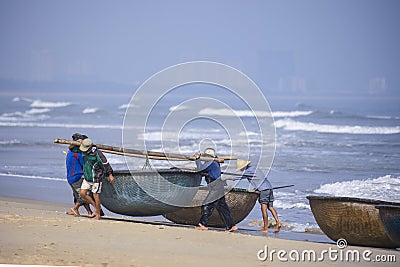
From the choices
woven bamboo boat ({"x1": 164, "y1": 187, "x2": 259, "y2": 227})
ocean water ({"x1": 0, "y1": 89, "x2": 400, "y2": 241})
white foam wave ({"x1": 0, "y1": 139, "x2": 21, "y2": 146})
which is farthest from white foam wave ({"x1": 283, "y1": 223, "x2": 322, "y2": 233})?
white foam wave ({"x1": 0, "y1": 139, "x2": 21, "y2": 146})

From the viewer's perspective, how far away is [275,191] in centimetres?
1467

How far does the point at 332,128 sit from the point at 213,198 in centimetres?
2803

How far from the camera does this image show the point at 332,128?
3747 centimetres

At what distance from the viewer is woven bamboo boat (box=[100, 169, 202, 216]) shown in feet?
32.8

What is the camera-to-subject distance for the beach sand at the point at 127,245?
7847 mm

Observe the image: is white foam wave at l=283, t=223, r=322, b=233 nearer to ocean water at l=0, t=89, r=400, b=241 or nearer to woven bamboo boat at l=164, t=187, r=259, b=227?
ocean water at l=0, t=89, r=400, b=241

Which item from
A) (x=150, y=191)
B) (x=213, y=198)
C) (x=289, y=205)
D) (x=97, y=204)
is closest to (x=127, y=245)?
(x=150, y=191)

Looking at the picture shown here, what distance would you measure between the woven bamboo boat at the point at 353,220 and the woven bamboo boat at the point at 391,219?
0.05 m

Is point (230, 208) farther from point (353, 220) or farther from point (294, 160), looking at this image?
point (294, 160)

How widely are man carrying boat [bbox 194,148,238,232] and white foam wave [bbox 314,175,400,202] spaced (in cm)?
476

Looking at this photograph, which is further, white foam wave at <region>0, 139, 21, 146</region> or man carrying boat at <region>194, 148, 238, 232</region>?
white foam wave at <region>0, 139, 21, 146</region>

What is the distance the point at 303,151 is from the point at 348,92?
6996 cm

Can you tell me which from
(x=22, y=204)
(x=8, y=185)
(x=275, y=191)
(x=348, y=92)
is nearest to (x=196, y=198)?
(x=22, y=204)

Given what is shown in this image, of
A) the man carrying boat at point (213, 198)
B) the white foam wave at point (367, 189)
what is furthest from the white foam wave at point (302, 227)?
the white foam wave at point (367, 189)
